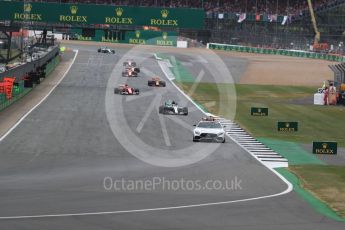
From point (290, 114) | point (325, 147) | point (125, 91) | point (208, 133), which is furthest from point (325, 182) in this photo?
point (125, 91)

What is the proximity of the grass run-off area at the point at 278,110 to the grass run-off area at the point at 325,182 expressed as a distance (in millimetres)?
9339

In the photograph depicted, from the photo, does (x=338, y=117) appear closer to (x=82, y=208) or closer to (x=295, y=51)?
(x=82, y=208)

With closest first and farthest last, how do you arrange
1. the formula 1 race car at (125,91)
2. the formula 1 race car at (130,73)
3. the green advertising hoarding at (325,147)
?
the green advertising hoarding at (325,147) < the formula 1 race car at (125,91) < the formula 1 race car at (130,73)

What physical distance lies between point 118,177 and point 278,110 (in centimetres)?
3414

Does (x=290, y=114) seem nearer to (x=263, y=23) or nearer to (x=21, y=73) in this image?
(x=21, y=73)

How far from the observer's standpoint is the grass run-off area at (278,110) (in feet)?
156

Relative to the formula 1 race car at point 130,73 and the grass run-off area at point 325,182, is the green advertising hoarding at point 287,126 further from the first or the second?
the formula 1 race car at point 130,73

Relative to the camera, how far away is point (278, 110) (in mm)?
62062

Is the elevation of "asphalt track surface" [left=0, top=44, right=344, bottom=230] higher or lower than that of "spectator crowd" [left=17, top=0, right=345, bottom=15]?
lower

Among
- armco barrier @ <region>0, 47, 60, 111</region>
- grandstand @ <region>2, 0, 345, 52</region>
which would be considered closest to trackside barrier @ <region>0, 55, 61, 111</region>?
armco barrier @ <region>0, 47, 60, 111</region>

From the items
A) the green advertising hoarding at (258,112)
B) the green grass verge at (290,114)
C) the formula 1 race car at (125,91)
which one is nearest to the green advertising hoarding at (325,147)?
the green grass verge at (290,114)

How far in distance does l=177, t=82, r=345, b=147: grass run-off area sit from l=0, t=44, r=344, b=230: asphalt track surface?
4.42 m

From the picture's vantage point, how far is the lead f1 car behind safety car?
4066 centimetres

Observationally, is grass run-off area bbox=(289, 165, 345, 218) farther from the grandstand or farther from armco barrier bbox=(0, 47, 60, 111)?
the grandstand
